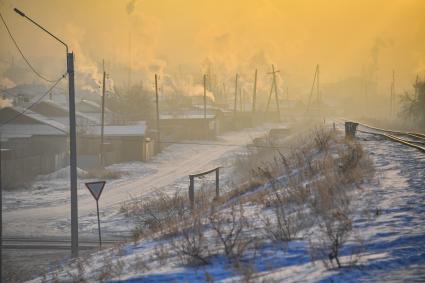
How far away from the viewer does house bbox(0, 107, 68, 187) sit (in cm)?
3212

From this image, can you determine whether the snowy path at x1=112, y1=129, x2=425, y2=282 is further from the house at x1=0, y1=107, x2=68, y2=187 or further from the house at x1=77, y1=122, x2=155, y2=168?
the house at x1=77, y1=122, x2=155, y2=168

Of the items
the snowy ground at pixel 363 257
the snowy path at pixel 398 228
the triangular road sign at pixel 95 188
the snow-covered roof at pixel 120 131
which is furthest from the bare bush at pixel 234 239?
the snow-covered roof at pixel 120 131

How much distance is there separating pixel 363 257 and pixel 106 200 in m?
20.8

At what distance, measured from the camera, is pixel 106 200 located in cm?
2492

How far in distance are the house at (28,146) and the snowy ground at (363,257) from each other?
26.3 m

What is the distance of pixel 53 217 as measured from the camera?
20.9 metres

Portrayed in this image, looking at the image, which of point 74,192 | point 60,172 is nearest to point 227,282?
point 74,192

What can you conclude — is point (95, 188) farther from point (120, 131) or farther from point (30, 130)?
point (120, 131)

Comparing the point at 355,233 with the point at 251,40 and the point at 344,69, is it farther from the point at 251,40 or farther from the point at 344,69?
the point at 344,69

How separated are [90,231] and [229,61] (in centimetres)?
9115

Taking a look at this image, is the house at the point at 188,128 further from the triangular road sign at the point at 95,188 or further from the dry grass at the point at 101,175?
the triangular road sign at the point at 95,188

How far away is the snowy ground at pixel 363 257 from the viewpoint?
507 centimetres

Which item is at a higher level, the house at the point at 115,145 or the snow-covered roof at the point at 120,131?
the snow-covered roof at the point at 120,131

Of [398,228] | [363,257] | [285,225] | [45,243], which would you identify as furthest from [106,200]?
[363,257]
